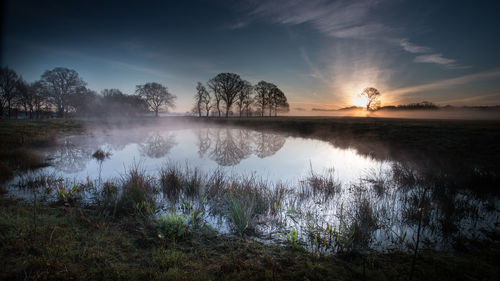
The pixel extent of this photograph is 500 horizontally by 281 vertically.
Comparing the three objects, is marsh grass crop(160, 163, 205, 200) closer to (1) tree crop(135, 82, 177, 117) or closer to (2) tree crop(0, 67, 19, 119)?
(2) tree crop(0, 67, 19, 119)

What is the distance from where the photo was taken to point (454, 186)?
6734mm

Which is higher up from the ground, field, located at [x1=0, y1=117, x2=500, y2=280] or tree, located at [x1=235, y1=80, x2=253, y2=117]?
tree, located at [x1=235, y1=80, x2=253, y2=117]

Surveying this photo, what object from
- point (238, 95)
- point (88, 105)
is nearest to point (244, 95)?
point (238, 95)

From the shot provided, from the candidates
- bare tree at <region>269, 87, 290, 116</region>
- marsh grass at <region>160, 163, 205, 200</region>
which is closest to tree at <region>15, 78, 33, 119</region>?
marsh grass at <region>160, 163, 205, 200</region>

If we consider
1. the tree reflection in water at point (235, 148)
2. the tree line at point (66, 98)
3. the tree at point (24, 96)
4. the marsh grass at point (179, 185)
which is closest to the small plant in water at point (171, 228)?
the marsh grass at point (179, 185)

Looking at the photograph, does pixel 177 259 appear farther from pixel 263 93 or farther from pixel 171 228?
pixel 263 93

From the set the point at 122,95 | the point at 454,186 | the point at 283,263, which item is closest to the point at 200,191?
the point at 283,263

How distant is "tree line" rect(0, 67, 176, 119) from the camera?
84.2 ft

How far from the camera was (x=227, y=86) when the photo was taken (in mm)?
51438

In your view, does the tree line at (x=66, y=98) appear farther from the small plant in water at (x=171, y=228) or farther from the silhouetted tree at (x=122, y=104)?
the small plant in water at (x=171, y=228)

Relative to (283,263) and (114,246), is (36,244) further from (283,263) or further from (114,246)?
(283,263)

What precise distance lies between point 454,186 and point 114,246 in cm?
1025

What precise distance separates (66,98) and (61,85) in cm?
278

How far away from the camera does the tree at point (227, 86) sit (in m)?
50.3
